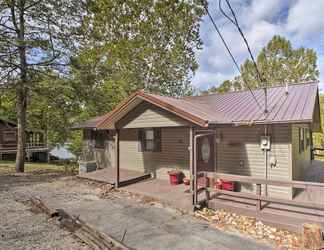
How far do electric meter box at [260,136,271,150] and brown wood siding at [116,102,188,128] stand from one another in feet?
8.34

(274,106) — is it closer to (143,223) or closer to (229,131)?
(229,131)

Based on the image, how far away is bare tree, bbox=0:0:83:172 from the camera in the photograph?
1213 cm

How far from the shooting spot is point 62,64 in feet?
43.3

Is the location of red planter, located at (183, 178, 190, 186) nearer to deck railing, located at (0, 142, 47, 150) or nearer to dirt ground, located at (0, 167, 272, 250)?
dirt ground, located at (0, 167, 272, 250)

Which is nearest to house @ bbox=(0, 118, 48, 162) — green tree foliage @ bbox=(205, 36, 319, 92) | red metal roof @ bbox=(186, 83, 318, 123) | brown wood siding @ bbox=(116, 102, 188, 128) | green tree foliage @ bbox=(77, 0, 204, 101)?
green tree foliage @ bbox=(77, 0, 204, 101)

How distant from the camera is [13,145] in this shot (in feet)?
98.0

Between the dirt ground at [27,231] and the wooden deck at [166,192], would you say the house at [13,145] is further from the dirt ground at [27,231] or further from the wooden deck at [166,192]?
the dirt ground at [27,231]

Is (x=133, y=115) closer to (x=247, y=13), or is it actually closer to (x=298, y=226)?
(x=247, y=13)

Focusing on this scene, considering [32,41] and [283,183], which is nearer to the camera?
[283,183]

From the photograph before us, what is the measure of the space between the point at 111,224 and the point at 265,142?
516 centimetres

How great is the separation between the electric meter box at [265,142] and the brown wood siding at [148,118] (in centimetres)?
254

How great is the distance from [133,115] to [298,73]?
69.0 feet

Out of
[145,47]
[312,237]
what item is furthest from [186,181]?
[145,47]

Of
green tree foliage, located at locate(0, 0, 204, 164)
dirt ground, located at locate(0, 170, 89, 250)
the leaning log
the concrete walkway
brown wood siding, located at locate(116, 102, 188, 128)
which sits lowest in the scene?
the concrete walkway
